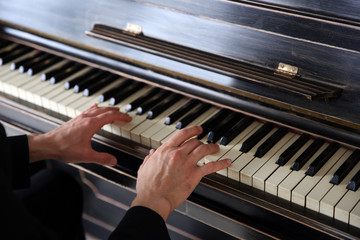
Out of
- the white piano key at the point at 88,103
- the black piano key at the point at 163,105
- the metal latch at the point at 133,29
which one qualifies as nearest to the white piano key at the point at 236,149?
the black piano key at the point at 163,105

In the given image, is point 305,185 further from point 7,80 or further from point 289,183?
point 7,80

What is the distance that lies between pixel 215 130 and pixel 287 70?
0.31 meters

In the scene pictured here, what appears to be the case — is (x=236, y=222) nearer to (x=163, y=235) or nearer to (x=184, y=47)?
(x=163, y=235)

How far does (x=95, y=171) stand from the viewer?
1885 mm

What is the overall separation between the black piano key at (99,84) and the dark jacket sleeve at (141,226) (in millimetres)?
683

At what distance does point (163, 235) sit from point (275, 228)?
344 millimetres

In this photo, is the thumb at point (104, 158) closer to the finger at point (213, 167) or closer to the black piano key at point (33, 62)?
the finger at point (213, 167)

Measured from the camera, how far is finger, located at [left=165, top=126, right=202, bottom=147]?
1.59 metres

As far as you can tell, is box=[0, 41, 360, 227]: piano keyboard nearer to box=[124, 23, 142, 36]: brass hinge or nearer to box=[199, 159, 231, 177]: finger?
box=[199, 159, 231, 177]: finger

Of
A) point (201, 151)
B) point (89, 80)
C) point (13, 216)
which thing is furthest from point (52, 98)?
point (13, 216)

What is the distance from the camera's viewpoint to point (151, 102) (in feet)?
6.20

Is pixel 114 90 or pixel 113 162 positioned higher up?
pixel 114 90

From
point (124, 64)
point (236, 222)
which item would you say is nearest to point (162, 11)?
point (124, 64)

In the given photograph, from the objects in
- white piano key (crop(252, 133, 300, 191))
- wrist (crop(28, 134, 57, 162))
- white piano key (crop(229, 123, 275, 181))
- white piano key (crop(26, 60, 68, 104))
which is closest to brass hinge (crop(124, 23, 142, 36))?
white piano key (crop(26, 60, 68, 104))
